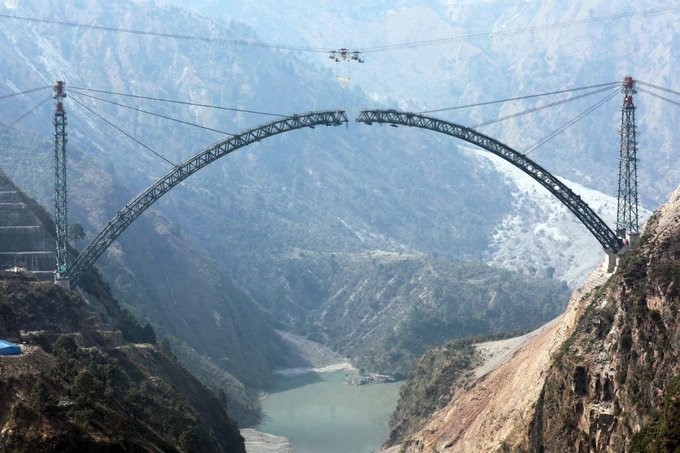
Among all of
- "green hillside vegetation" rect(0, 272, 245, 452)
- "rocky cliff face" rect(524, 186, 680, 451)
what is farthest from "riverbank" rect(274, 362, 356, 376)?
"rocky cliff face" rect(524, 186, 680, 451)

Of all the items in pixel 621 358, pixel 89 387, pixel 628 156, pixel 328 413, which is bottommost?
pixel 328 413

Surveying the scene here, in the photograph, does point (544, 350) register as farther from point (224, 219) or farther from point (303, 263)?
point (224, 219)

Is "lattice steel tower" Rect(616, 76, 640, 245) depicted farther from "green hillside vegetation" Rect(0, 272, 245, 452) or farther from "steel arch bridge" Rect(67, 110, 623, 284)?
"green hillside vegetation" Rect(0, 272, 245, 452)

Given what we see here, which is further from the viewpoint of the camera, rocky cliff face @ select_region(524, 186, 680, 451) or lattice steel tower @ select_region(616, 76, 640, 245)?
Answer: lattice steel tower @ select_region(616, 76, 640, 245)

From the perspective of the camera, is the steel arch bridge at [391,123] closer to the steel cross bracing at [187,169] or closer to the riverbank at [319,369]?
the steel cross bracing at [187,169]

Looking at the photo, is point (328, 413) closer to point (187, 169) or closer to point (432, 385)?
point (432, 385)

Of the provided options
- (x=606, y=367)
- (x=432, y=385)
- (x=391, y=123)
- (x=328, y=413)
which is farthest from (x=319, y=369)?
(x=606, y=367)

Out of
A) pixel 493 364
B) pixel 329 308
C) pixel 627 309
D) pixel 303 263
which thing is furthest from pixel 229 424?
pixel 303 263

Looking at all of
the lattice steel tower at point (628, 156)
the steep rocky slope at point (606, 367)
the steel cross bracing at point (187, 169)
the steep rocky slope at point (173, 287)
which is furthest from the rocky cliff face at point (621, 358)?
the steep rocky slope at point (173, 287)
